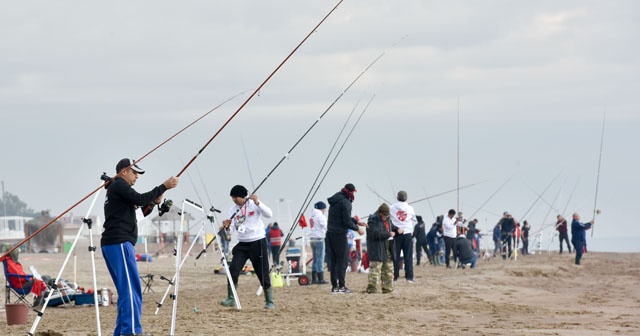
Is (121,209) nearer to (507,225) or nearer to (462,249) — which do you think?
(462,249)

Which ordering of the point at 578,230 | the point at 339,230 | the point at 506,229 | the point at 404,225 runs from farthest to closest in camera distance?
1. the point at 506,229
2. the point at 578,230
3. the point at 404,225
4. the point at 339,230

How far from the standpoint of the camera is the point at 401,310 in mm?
15461

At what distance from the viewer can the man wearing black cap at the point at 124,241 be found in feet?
33.5

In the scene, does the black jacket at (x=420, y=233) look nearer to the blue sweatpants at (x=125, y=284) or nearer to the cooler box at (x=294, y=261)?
the cooler box at (x=294, y=261)

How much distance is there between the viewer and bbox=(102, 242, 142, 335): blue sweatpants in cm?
1027

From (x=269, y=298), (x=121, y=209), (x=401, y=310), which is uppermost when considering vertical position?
(x=121, y=209)

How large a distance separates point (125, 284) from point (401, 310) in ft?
19.8

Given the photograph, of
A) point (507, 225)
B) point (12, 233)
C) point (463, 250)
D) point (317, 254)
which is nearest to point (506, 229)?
point (507, 225)

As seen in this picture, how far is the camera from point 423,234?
33.1 metres

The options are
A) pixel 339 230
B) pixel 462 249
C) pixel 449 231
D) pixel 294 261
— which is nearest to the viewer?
pixel 339 230

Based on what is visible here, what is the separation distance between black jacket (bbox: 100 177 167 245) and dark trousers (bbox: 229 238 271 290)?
12.9 feet

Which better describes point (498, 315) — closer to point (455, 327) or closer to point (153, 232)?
point (455, 327)

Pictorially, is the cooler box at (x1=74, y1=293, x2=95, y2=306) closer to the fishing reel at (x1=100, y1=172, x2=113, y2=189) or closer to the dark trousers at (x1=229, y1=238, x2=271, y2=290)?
the dark trousers at (x1=229, y1=238, x2=271, y2=290)

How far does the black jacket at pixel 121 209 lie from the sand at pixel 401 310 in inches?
70.9
